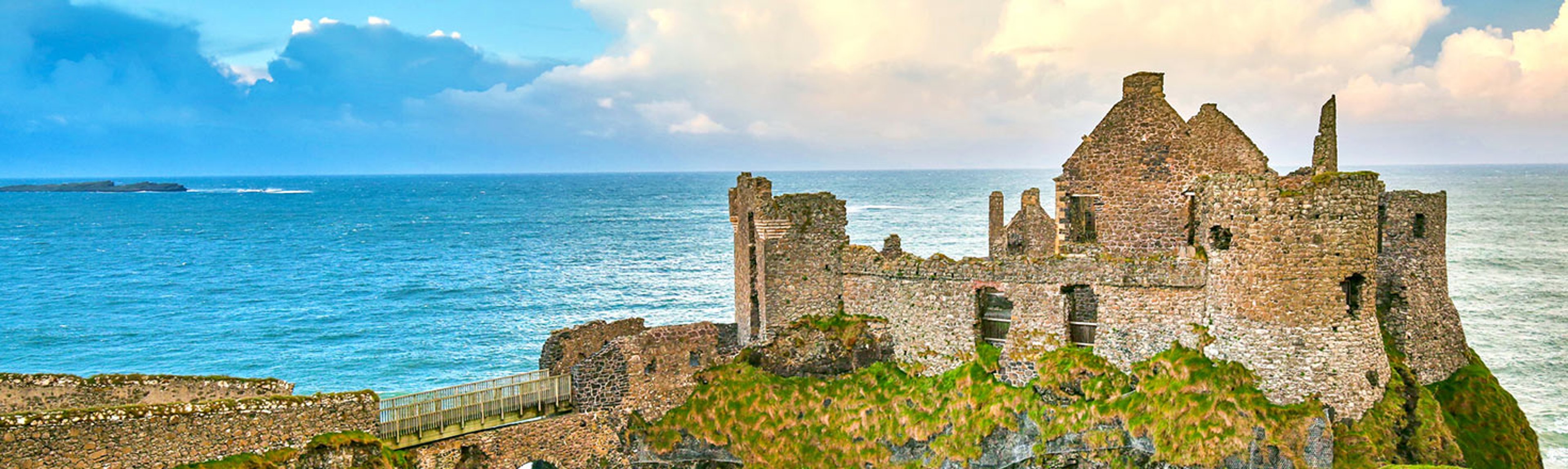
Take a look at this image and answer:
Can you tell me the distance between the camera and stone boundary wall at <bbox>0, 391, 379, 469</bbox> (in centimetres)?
1727

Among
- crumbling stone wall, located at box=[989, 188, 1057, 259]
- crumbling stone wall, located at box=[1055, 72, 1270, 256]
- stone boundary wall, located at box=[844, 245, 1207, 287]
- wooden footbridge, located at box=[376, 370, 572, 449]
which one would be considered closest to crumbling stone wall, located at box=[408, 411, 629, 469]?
wooden footbridge, located at box=[376, 370, 572, 449]

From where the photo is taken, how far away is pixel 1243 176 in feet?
67.7

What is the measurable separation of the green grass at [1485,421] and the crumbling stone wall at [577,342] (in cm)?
1956

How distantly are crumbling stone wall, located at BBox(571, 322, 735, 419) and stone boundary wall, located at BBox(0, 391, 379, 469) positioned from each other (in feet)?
16.8

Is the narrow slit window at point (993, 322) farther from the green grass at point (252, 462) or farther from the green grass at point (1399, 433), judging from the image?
the green grass at point (252, 462)

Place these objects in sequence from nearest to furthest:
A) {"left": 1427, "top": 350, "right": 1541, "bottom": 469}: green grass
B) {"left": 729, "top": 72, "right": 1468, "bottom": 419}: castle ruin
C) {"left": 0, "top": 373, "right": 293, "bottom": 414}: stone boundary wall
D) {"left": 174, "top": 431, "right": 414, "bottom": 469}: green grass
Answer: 1. {"left": 174, "top": 431, "right": 414, "bottom": 469}: green grass
2. {"left": 0, "top": 373, "right": 293, "bottom": 414}: stone boundary wall
3. {"left": 729, "top": 72, "right": 1468, "bottom": 419}: castle ruin
4. {"left": 1427, "top": 350, "right": 1541, "bottom": 469}: green grass

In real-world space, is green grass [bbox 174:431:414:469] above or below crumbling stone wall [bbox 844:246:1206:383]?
below

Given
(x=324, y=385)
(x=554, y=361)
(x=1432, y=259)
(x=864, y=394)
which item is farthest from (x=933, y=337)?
(x=324, y=385)

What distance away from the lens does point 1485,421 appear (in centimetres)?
2414

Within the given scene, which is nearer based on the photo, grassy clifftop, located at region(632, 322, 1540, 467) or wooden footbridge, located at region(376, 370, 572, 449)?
grassy clifftop, located at region(632, 322, 1540, 467)

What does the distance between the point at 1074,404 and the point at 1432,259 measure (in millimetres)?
10111

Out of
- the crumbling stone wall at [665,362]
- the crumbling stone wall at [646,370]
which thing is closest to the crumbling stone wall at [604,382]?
the crumbling stone wall at [646,370]

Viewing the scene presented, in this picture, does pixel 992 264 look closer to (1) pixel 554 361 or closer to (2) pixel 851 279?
(2) pixel 851 279

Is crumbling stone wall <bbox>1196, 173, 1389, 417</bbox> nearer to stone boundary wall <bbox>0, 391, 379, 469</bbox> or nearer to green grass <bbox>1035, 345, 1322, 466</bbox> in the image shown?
green grass <bbox>1035, 345, 1322, 466</bbox>
